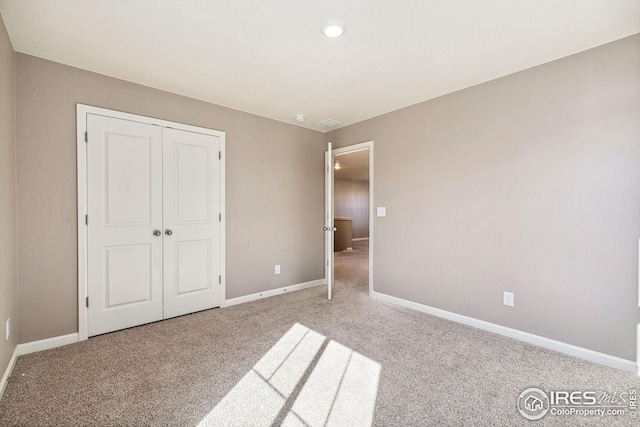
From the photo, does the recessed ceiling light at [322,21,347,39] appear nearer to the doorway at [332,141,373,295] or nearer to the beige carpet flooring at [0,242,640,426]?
the doorway at [332,141,373,295]

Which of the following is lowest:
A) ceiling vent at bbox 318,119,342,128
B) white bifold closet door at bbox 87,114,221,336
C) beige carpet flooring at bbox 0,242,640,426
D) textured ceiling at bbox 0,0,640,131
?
beige carpet flooring at bbox 0,242,640,426

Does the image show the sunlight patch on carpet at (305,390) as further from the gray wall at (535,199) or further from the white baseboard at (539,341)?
the gray wall at (535,199)

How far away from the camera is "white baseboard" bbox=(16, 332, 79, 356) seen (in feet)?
7.40

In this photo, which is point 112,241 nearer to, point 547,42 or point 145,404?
point 145,404

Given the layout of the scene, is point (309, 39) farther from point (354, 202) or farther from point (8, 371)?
point (354, 202)

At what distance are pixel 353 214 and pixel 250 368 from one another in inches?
328

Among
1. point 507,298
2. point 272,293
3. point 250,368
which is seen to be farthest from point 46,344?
point 507,298

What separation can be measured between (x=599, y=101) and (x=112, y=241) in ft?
13.8

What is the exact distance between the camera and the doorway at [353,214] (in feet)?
13.4

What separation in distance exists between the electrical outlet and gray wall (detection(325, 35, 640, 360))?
36mm

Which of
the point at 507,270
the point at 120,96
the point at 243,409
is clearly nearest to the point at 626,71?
the point at 507,270

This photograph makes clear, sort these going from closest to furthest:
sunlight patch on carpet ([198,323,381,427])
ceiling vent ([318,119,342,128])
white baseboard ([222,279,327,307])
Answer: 1. sunlight patch on carpet ([198,323,381,427])
2. white baseboard ([222,279,327,307])
3. ceiling vent ([318,119,342,128])

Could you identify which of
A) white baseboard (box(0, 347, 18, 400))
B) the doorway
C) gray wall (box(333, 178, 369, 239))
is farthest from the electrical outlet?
gray wall (box(333, 178, 369, 239))

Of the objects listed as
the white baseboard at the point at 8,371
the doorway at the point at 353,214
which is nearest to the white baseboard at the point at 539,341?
the doorway at the point at 353,214
